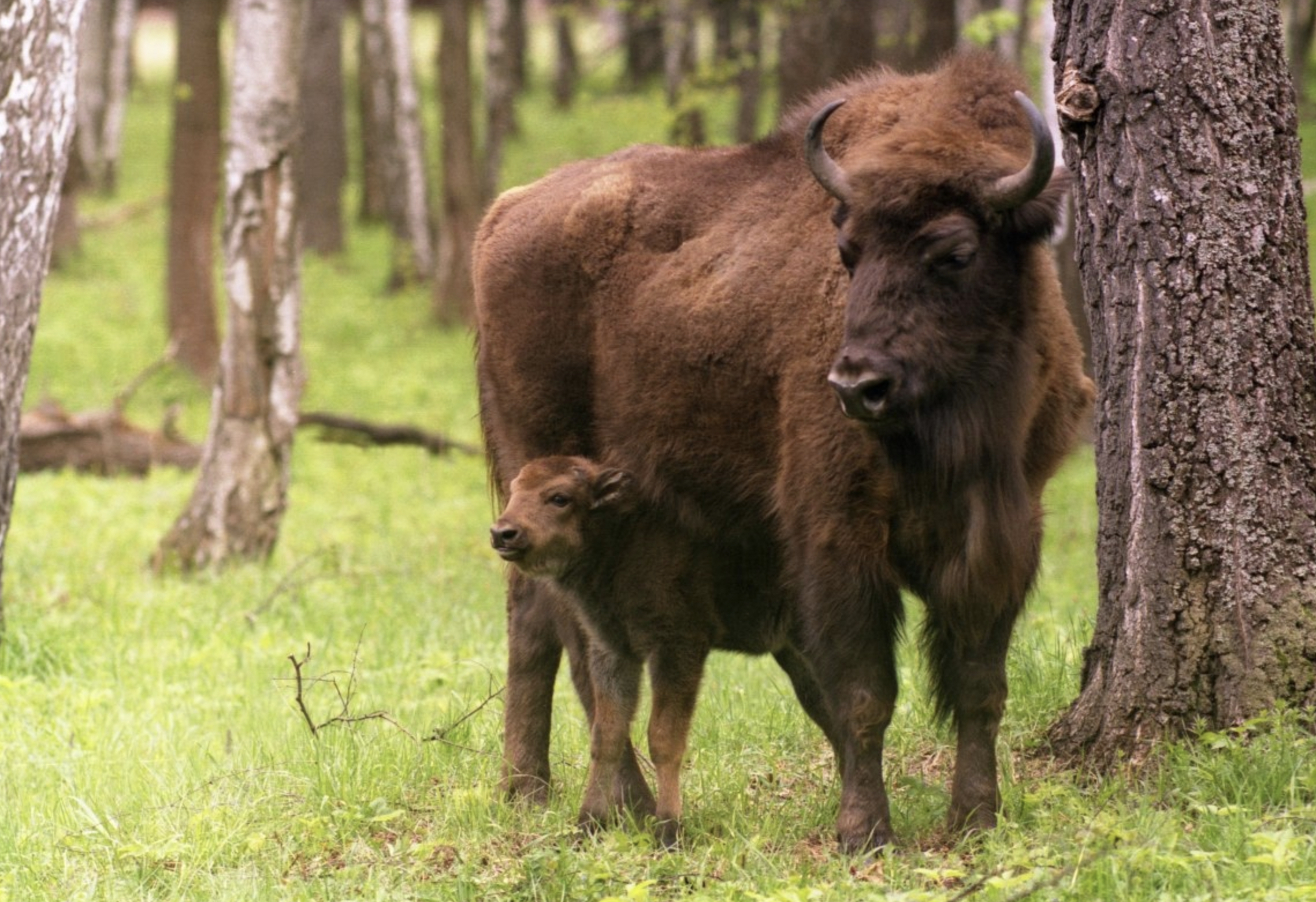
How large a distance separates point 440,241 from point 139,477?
8132 mm

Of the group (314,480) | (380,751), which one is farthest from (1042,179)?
(314,480)

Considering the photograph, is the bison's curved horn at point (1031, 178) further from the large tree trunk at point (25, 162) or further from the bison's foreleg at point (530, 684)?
the large tree trunk at point (25, 162)

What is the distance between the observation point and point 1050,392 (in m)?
5.34

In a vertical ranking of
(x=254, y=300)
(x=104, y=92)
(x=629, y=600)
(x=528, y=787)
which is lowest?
(x=528, y=787)

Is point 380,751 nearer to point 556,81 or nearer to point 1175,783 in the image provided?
point 1175,783

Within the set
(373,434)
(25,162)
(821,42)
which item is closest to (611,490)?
(25,162)

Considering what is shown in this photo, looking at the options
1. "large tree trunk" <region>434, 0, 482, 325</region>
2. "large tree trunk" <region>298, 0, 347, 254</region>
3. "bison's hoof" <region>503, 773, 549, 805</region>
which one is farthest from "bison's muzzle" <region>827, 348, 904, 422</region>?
"large tree trunk" <region>298, 0, 347, 254</region>

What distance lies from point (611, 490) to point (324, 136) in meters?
21.6

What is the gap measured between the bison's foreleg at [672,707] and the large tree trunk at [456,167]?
14.7 metres

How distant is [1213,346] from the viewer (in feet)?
16.2

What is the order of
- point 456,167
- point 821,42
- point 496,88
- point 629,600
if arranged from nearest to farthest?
point 629,600
point 821,42
point 456,167
point 496,88

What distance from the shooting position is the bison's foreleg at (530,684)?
6203 mm

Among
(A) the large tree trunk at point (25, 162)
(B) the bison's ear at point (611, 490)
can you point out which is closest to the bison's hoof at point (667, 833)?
(B) the bison's ear at point (611, 490)

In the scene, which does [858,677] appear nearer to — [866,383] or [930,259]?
[866,383]
